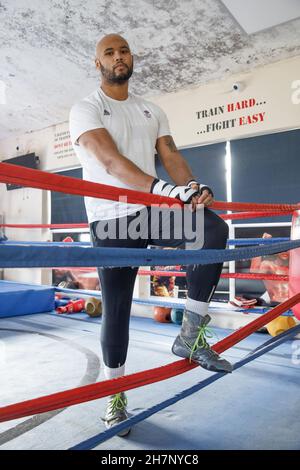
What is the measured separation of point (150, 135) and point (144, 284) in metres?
3.09

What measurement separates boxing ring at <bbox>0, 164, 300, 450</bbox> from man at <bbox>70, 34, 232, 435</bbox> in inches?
3.4

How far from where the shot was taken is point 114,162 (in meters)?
1.22

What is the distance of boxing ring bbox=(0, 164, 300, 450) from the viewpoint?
2.85ft

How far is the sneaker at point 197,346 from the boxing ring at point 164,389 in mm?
47

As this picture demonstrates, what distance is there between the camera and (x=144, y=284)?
14.4ft
